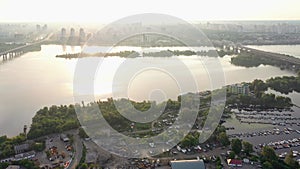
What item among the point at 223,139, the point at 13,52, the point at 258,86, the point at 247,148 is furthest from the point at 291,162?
the point at 13,52

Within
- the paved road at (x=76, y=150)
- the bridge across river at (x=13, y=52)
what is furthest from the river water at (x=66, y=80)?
the paved road at (x=76, y=150)

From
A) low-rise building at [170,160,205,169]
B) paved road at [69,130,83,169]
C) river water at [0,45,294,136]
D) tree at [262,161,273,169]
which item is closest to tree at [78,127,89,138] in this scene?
paved road at [69,130,83,169]

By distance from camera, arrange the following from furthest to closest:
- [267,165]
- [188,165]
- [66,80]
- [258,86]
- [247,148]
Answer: [66,80], [258,86], [247,148], [267,165], [188,165]

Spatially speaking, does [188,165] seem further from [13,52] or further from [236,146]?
[13,52]

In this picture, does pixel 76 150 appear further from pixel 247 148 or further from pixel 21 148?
pixel 247 148

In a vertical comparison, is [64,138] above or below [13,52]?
below

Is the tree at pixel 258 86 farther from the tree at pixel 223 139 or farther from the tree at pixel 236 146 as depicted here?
the tree at pixel 236 146

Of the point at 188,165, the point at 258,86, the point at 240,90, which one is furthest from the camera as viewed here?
the point at 258,86

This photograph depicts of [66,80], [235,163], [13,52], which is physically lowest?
[235,163]

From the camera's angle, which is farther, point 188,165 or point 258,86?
point 258,86

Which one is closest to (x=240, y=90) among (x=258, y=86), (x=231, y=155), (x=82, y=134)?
(x=258, y=86)

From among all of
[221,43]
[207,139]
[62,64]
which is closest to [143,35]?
[221,43]
